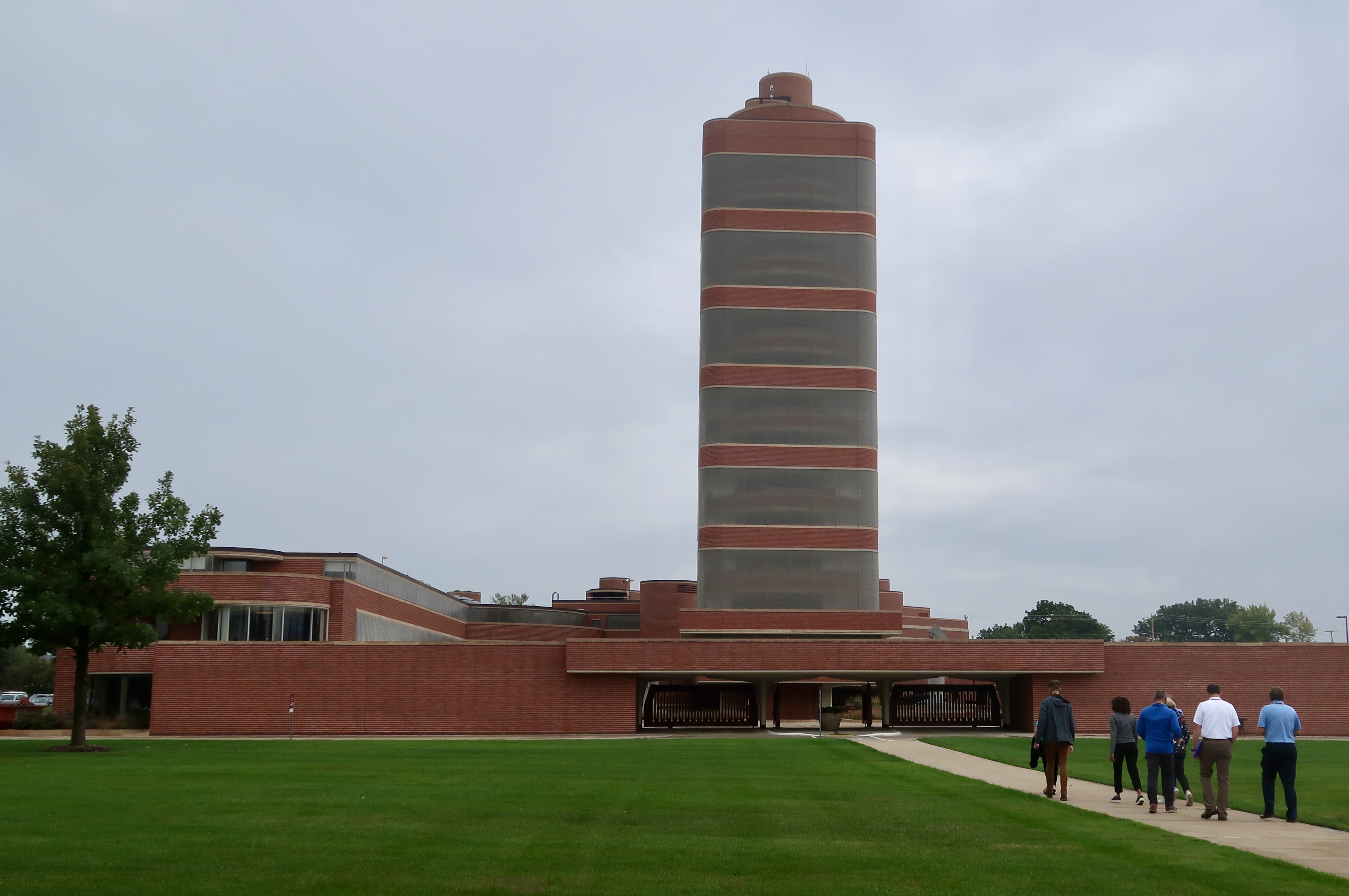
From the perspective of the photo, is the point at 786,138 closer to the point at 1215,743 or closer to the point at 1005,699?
the point at 1005,699

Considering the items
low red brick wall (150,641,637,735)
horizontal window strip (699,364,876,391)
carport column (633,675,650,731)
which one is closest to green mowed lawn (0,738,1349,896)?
low red brick wall (150,641,637,735)

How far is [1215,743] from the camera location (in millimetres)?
→ 19281

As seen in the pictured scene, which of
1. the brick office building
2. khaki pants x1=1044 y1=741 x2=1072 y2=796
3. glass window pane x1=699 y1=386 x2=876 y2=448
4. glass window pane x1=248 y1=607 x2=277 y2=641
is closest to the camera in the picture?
khaki pants x1=1044 y1=741 x2=1072 y2=796

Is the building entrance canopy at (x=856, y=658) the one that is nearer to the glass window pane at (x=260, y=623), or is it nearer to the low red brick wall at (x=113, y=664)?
the glass window pane at (x=260, y=623)

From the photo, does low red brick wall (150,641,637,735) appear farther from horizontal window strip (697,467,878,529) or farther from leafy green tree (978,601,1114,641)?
leafy green tree (978,601,1114,641)

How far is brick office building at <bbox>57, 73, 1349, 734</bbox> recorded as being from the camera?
2025 inches

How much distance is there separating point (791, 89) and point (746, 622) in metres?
37.8

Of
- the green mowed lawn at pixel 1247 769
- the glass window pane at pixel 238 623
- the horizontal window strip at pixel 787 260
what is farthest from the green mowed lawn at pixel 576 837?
the horizontal window strip at pixel 787 260

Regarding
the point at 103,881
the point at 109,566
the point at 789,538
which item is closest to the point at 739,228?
the point at 789,538

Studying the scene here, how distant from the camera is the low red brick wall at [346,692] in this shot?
51.0 meters

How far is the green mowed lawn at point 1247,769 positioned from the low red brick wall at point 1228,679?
450 centimetres

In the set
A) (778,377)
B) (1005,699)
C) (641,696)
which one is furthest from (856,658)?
(778,377)

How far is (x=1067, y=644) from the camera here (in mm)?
53719

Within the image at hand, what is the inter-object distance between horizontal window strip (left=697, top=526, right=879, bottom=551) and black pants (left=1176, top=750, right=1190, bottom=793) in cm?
5379
